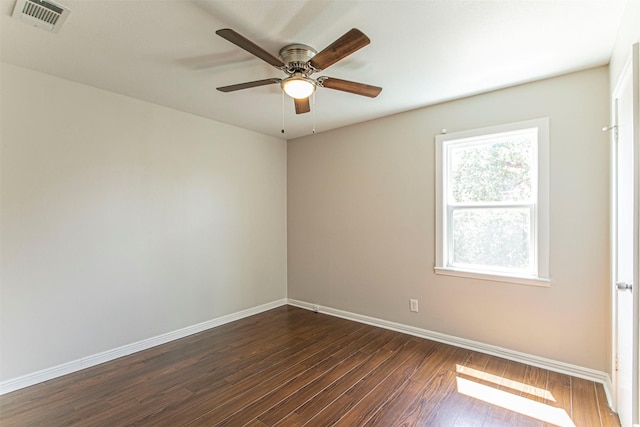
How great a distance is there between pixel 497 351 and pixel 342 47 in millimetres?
2994

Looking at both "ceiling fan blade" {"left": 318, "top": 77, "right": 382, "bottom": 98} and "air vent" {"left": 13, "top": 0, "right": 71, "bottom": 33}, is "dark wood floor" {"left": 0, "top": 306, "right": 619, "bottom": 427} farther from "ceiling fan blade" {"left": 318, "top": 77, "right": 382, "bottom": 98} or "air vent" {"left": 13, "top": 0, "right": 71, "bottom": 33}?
"air vent" {"left": 13, "top": 0, "right": 71, "bottom": 33}

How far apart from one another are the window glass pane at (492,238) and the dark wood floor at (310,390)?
0.90m

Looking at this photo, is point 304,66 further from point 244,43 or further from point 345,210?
point 345,210

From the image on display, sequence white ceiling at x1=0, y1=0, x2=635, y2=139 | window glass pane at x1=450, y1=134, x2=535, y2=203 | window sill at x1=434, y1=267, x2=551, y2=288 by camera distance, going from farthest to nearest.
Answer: window glass pane at x1=450, y1=134, x2=535, y2=203 → window sill at x1=434, y1=267, x2=551, y2=288 → white ceiling at x1=0, y1=0, x2=635, y2=139

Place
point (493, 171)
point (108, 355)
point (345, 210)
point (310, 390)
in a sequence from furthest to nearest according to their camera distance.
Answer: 1. point (345, 210)
2. point (493, 171)
3. point (108, 355)
4. point (310, 390)

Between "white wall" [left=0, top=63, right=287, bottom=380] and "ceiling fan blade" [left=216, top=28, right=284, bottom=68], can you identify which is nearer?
"ceiling fan blade" [left=216, top=28, right=284, bottom=68]

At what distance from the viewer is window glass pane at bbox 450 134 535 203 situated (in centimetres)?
287

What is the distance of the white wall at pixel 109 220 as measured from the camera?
8.06ft

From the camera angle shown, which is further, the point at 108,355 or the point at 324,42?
the point at 108,355

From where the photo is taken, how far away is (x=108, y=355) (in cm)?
291

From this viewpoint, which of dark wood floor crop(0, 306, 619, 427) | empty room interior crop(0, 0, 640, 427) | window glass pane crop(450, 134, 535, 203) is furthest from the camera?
window glass pane crop(450, 134, 535, 203)

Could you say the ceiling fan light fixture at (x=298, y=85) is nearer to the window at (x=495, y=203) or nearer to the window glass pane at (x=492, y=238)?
the window at (x=495, y=203)

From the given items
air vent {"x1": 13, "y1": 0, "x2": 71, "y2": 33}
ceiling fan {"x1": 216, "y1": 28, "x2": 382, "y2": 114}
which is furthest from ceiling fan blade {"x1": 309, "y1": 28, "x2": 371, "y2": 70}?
air vent {"x1": 13, "y1": 0, "x2": 71, "y2": 33}

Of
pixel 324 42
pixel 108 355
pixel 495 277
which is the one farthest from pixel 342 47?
pixel 108 355
